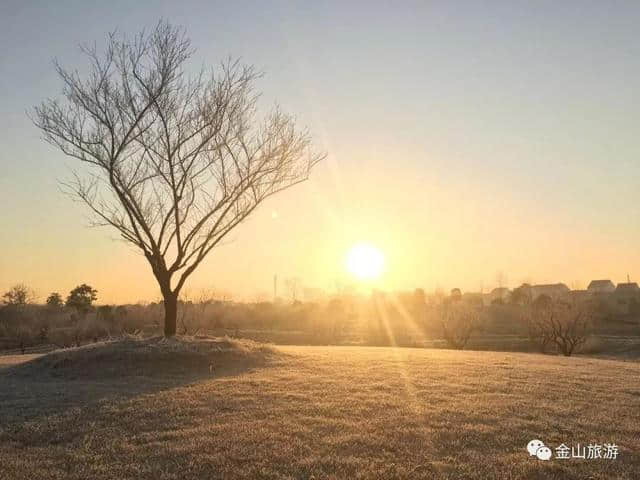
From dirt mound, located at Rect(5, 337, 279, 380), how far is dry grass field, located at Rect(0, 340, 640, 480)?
4cm

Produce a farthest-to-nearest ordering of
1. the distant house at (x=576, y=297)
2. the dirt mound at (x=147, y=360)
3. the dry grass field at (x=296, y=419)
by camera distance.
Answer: the distant house at (x=576, y=297) < the dirt mound at (x=147, y=360) < the dry grass field at (x=296, y=419)

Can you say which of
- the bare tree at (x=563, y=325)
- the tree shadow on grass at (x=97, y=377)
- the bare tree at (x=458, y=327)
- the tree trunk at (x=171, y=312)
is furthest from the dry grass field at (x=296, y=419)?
the bare tree at (x=458, y=327)

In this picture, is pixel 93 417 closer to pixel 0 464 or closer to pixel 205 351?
pixel 0 464

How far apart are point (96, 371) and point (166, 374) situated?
1451 millimetres

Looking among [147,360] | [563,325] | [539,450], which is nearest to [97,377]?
[147,360]

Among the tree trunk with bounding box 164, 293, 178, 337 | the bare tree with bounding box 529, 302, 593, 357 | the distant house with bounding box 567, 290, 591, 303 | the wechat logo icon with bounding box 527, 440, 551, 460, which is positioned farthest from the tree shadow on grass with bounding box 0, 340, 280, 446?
the distant house with bounding box 567, 290, 591, 303

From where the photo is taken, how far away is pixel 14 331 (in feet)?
128

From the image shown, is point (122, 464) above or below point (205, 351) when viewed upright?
below

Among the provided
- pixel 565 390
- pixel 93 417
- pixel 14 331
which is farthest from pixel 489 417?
pixel 14 331

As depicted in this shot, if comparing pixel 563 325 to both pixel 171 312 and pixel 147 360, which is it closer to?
pixel 171 312

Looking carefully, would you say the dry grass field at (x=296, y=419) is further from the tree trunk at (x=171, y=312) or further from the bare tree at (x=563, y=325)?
the bare tree at (x=563, y=325)

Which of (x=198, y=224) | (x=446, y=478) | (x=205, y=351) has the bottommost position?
(x=446, y=478)

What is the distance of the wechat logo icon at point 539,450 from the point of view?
5920 mm

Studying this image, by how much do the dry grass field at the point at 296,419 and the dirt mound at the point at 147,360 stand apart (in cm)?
4
